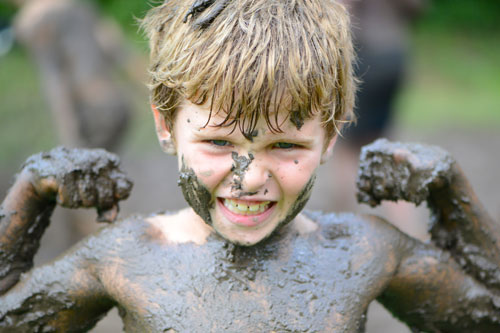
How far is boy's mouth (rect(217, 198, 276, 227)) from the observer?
2016mm

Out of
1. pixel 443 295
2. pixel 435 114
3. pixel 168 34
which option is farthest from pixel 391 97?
pixel 435 114

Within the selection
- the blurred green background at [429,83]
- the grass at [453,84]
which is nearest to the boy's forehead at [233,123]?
the blurred green background at [429,83]

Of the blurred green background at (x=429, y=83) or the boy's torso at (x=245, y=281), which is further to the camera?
the blurred green background at (x=429, y=83)

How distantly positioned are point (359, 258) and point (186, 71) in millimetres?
800

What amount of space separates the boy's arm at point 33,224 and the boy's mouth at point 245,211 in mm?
417

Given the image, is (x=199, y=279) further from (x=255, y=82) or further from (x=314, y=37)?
(x=314, y=37)

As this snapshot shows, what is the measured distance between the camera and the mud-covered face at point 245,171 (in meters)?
1.94

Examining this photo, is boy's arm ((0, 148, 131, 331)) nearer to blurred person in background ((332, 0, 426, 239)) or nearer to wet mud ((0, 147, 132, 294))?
wet mud ((0, 147, 132, 294))

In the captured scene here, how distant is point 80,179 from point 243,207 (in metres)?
0.55

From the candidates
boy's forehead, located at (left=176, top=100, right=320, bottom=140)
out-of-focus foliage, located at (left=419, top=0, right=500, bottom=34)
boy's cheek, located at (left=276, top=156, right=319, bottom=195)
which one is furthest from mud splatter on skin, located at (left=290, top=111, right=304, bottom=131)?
out-of-focus foliage, located at (left=419, top=0, right=500, bottom=34)

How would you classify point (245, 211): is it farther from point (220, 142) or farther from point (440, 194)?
point (440, 194)

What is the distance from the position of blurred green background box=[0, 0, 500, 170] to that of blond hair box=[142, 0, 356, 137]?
5051 millimetres

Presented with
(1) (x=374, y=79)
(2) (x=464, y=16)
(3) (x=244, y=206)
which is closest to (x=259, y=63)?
(3) (x=244, y=206)

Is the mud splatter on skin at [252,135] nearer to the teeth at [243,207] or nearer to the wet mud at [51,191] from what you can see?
the teeth at [243,207]
